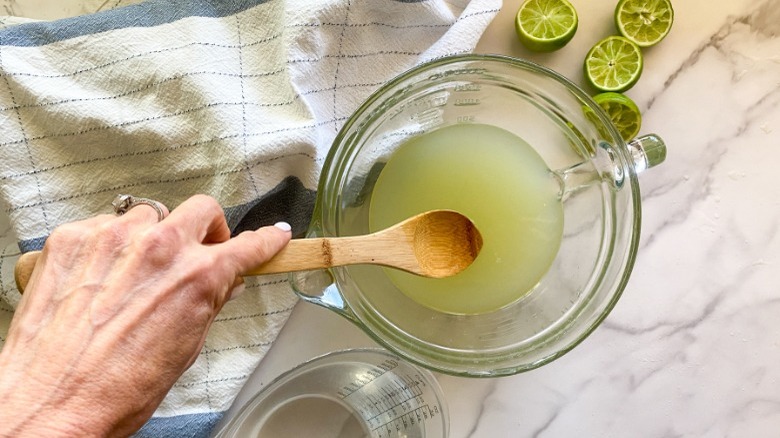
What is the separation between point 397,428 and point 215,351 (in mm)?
323

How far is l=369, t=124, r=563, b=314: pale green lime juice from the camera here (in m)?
1.12

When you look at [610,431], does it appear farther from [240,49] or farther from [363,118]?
[240,49]

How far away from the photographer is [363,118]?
1.07m

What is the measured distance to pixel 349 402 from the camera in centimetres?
125

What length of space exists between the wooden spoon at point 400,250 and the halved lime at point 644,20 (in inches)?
18.9

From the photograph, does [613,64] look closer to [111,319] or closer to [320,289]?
[320,289]

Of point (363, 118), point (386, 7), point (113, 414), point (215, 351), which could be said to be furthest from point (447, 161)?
point (113, 414)

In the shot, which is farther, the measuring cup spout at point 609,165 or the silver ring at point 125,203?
the measuring cup spout at point 609,165

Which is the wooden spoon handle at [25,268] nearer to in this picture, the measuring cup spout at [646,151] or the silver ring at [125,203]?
the silver ring at [125,203]

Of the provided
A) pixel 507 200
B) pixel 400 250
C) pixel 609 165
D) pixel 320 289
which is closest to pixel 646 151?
pixel 609 165

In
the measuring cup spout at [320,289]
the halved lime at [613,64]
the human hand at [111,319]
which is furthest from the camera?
the halved lime at [613,64]

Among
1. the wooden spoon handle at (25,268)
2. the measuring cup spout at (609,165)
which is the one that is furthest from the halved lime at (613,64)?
the wooden spoon handle at (25,268)

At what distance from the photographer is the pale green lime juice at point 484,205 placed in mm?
1124

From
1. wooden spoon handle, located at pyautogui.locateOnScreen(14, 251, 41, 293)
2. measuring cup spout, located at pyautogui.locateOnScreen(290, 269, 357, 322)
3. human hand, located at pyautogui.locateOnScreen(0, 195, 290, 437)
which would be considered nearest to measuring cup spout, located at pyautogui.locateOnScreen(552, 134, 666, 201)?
measuring cup spout, located at pyautogui.locateOnScreen(290, 269, 357, 322)
